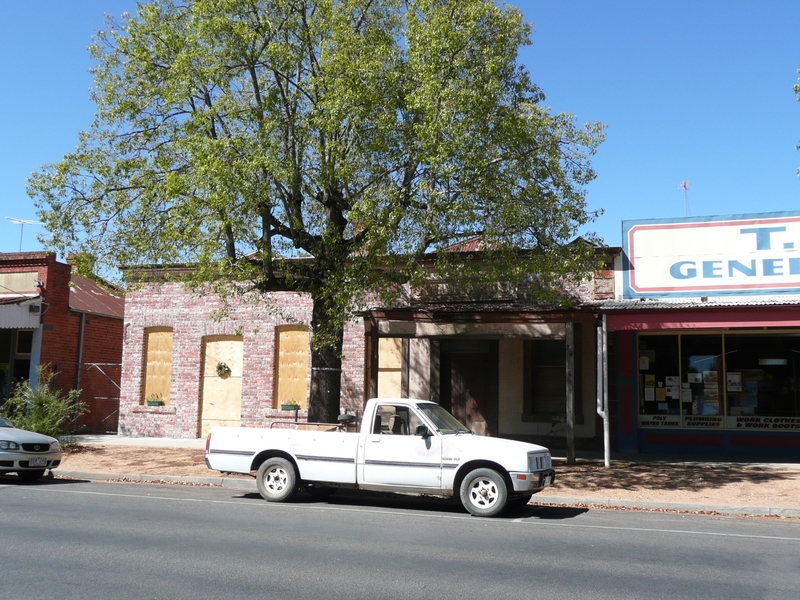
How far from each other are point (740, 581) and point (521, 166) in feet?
27.7

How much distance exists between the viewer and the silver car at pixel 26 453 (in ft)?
42.9

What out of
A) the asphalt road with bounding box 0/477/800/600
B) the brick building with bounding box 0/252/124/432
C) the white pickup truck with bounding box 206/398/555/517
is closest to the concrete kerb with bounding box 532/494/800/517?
the asphalt road with bounding box 0/477/800/600

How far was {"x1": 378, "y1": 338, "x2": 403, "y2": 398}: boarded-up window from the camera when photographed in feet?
61.4

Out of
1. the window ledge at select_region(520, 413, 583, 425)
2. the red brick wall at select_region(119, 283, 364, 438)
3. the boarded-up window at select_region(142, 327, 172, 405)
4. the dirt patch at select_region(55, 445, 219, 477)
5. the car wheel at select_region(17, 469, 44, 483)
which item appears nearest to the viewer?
the car wheel at select_region(17, 469, 44, 483)

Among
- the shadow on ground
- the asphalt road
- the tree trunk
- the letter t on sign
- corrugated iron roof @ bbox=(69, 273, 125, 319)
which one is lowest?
the shadow on ground

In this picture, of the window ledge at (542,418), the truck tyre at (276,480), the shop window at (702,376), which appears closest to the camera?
the truck tyre at (276,480)

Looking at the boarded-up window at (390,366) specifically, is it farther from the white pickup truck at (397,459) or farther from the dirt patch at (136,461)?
the white pickup truck at (397,459)

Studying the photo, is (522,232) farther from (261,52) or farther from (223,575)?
(223,575)

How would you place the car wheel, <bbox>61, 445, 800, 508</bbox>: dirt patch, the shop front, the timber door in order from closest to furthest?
<bbox>61, 445, 800, 508</bbox>: dirt patch → the car wheel → the shop front → the timber door

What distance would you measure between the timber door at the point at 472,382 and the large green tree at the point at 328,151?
4.14 metres

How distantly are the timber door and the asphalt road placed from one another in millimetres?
6812

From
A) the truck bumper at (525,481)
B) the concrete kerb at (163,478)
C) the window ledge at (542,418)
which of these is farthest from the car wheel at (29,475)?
the window ledge at (542,418)

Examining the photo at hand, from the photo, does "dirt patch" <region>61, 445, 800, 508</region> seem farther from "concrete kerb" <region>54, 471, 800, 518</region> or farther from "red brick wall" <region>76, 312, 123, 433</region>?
"red brick wall" <region>76, 312, 123, 433</region>

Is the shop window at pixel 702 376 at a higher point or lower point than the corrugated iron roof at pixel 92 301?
lower
